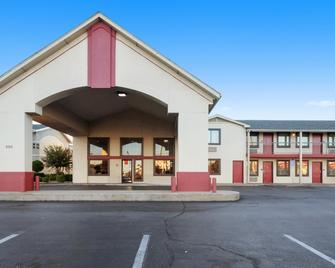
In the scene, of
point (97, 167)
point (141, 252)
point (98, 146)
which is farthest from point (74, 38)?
point (97, 167)

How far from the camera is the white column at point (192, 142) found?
63.1 feet

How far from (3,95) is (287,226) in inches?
591

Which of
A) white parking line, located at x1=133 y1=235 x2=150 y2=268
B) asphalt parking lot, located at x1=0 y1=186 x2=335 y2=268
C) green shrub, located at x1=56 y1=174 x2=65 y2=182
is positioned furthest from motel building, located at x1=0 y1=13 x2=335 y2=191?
white parking line, located at x1=133 y1=235 x2=150 y2=268

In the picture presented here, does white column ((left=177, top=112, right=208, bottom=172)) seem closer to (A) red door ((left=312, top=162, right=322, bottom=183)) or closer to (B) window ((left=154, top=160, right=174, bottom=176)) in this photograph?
(B) window ((left=154, top=160, right=174, bottom=176))

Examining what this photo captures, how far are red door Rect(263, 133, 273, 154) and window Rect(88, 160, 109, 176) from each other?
16.2 metres

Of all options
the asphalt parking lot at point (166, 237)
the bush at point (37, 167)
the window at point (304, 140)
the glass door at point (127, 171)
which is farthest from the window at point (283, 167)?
the bush at point (37, 167)

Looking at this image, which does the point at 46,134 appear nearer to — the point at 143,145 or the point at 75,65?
the point at 143,145

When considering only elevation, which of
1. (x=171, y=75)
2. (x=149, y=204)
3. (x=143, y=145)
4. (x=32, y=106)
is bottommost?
(x=149, y=204)

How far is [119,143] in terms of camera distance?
1286 inches

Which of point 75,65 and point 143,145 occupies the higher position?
point 75,65

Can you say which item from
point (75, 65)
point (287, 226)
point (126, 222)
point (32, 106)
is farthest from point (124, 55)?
point (287, 226)

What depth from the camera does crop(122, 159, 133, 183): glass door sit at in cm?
3269

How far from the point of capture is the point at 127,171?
107 ft

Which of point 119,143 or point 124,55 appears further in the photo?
point 119,143
